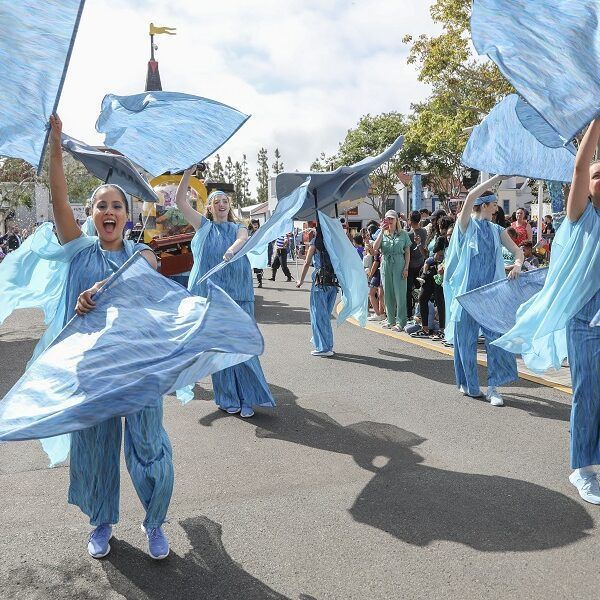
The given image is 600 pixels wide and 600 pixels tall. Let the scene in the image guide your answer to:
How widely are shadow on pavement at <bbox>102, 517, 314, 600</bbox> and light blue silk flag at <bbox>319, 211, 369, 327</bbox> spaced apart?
4675mm

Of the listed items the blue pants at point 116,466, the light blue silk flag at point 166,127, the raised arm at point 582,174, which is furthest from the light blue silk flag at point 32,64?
the raised arm at point 582,174

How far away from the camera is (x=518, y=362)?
775 cm

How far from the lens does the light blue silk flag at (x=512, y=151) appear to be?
4.87m

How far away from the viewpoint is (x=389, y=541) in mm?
3504

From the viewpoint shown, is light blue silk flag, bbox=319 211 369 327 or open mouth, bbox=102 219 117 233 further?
light blue silk flag, bbox=319 211 369 327

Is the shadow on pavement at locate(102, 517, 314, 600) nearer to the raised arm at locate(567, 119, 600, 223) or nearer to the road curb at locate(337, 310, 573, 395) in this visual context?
the raised arm at locate(567, 119, 600, 223)

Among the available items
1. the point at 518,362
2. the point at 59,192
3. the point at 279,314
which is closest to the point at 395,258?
the point at 518,362

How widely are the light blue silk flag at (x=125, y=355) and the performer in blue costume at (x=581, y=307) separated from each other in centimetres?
188

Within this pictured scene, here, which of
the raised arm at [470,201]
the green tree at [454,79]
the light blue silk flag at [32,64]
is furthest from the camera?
the green tree at [454,79]

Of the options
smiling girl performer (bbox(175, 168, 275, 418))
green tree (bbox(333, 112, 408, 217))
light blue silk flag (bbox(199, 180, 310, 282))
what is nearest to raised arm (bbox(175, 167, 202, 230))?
smiling girl performer (bbox(175, 168, 275, 418))

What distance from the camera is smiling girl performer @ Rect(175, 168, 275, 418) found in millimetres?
5867

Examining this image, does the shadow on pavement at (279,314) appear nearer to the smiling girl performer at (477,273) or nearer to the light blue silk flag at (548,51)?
the smiling girl performer at (477,273)

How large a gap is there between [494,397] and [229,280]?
2.55 meters

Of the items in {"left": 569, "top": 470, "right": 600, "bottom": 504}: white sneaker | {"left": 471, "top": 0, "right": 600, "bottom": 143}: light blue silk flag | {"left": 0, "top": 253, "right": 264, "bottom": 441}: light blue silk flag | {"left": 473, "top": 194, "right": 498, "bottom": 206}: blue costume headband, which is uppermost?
{"left": 471, "top": 0, "right": 600, "bottom": 143}: light blue silk flag
